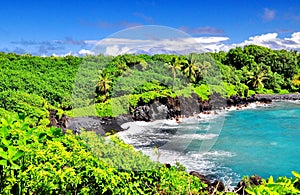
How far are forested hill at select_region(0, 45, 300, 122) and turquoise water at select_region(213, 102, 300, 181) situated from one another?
107 inches

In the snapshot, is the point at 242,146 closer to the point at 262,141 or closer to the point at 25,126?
the point at 262,141

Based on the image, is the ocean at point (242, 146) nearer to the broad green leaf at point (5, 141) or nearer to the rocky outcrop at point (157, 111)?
the rocky outcrop at point (157, 111)

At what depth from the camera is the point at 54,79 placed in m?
28.3

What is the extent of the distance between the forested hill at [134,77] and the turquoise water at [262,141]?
2.72m

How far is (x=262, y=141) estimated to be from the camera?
2067 cm

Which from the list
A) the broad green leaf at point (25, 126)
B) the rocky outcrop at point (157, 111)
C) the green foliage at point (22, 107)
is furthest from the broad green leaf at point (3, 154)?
the green foliage at point (22, 107)

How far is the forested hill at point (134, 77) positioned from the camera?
262 inches

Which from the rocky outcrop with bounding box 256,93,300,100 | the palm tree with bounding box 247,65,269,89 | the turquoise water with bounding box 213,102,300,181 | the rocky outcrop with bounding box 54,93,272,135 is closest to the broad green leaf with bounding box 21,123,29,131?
the rocky outcrop with bounding box 54,93,272,135

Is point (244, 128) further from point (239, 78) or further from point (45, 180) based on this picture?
point (45, 180)

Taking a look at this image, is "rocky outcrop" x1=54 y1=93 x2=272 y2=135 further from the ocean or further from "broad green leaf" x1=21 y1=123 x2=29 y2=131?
"broad green leaf" x1=21 y1=123 x2=29 y2=131

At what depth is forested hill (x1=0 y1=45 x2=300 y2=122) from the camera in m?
6.64

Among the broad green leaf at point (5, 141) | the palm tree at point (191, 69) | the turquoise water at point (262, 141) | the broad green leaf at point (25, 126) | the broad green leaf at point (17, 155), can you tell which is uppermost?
the palm tree at point (191, 69)

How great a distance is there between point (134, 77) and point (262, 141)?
16318 millimetres

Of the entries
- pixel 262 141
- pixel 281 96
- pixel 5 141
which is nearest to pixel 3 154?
pixel 5 141
